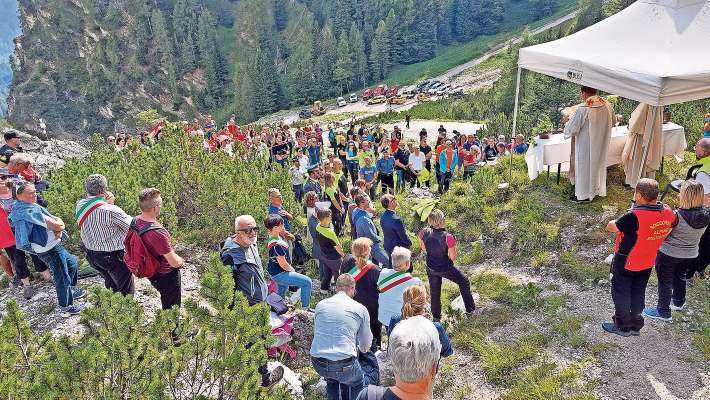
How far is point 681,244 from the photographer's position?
5.30 meters

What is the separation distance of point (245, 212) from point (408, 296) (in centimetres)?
479

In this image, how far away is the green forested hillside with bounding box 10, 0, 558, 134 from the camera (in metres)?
88.8

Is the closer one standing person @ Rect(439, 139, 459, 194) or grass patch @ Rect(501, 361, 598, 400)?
grass patch @ Rect(501, 361, 598, 400)

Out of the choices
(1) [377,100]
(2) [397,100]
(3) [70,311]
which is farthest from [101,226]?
(1) [377,100]

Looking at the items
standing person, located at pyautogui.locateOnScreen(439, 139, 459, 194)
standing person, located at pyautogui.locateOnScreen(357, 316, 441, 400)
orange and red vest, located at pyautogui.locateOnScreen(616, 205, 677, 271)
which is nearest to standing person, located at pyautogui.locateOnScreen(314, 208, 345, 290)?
orange and red vest, located at pyautogui.locateOnScreen(616, 205, 677, 271)

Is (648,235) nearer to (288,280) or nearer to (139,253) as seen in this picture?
(288,280)

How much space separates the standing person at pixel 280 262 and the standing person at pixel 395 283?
1511 millimetres

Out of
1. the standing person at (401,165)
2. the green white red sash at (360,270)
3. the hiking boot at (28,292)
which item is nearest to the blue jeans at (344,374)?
the green white red sash at (360,270)

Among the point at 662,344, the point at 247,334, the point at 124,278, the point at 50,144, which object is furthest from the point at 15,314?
the point at 50,144

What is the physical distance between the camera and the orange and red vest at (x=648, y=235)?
16.2 ft

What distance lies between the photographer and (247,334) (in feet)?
10.9

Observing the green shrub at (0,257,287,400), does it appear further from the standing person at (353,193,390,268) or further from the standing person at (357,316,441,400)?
the standing person at (353,193,390,268)

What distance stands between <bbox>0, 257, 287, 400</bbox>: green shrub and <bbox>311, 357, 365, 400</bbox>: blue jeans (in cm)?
77

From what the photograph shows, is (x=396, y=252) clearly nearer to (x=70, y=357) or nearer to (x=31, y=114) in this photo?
(x=70, y=357)
